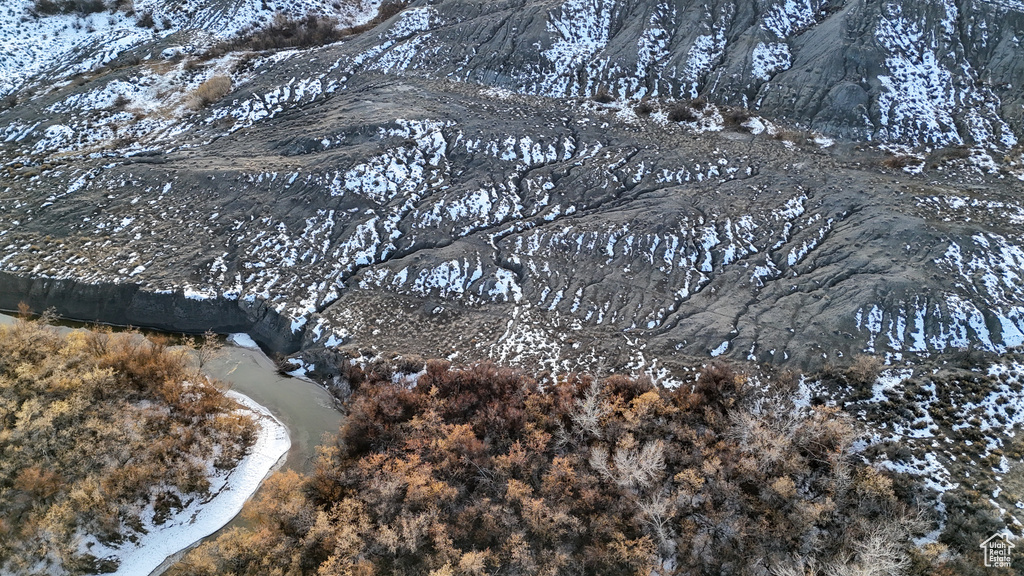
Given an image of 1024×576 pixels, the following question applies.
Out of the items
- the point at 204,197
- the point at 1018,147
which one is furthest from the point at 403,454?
the point at 1018,147

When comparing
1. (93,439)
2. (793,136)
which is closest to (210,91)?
(93,439)

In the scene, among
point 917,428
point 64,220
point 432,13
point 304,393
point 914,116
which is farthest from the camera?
point 432,13

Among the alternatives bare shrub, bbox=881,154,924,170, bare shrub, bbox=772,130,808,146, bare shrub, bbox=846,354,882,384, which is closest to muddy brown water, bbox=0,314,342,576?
bare shrub, bbox=846,354,882,384

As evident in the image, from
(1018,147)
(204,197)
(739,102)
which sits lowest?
(204,197)

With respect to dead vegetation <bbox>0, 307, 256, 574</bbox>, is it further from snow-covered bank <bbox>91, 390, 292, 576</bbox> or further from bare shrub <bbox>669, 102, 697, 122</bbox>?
bare shrub <bbox>669, 102, 697, 122</bbox>

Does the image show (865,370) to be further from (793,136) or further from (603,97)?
(603,97)

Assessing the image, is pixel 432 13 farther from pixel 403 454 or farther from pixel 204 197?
pixel 403 454

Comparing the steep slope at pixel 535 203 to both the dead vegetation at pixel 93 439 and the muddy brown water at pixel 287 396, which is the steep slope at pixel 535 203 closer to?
the muddy brown water at pixel 287 396
